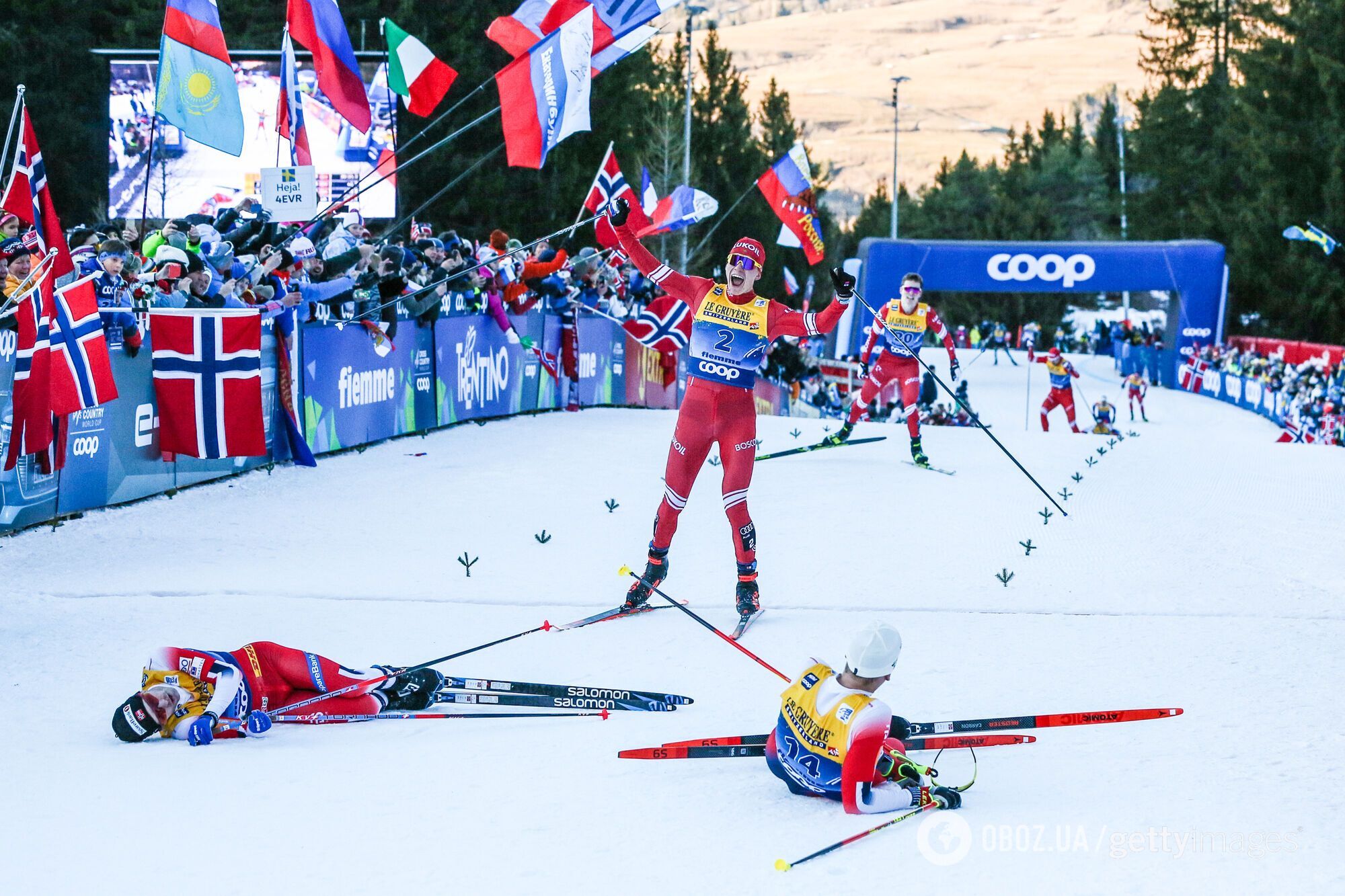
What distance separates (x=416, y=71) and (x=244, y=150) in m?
11.0

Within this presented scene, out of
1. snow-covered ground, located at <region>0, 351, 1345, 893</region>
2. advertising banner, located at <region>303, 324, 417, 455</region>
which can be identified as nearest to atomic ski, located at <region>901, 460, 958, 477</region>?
snow-covered ground, located at <region>0, 351, 1345, 893</region>

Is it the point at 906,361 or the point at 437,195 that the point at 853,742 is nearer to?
the point at 437,195

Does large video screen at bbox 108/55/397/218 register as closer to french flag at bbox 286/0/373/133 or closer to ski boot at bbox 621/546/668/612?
french flag at bbox 286/0/373/133

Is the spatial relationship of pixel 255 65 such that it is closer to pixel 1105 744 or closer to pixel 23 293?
pixel 23 293

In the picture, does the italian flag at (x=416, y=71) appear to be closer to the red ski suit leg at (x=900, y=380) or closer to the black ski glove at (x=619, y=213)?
the red ski suit leg at (x=900, y=380)

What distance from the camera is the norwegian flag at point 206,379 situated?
10.9 metres

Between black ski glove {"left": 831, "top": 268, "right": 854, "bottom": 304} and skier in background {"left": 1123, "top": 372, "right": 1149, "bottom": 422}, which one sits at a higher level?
black ski glove {"left": 831, "top": 268, "right": 854, "bottom": 304}

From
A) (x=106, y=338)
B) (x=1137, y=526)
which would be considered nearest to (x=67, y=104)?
(x=106, y=338)

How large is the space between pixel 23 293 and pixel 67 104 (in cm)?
3224

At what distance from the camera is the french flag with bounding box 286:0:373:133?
1296 cm

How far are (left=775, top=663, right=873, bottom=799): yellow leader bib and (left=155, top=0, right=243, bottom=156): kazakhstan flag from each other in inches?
325

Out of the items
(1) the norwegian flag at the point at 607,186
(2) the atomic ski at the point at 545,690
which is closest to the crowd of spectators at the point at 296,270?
(1) the norwegian flag at the point at 607,186

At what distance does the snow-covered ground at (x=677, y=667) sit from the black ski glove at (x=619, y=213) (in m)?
2.20

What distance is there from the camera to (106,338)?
1009 cm
